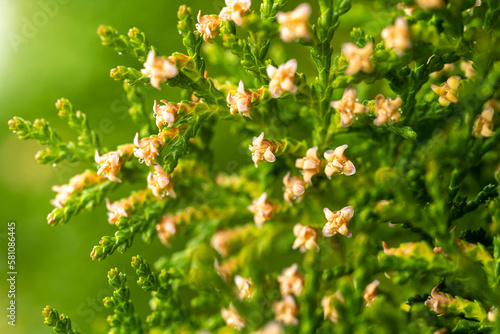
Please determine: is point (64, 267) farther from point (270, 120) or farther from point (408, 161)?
point (408, 161)

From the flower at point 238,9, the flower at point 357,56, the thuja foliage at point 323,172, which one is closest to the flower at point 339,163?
the thuja foliage at point 323,172

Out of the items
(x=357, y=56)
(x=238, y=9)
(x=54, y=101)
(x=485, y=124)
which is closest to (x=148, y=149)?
(x=238, y=9)

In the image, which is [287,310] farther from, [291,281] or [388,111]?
[388,111]

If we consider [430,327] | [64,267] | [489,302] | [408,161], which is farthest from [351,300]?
[64,267]

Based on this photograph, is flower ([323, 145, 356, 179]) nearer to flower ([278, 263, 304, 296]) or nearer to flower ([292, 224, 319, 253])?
flower ([292, 224, 319, 253])

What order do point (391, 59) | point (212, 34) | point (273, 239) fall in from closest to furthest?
point (391, 59) < point (212, 34) < point (273, 239)

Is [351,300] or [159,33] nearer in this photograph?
[351,300]
